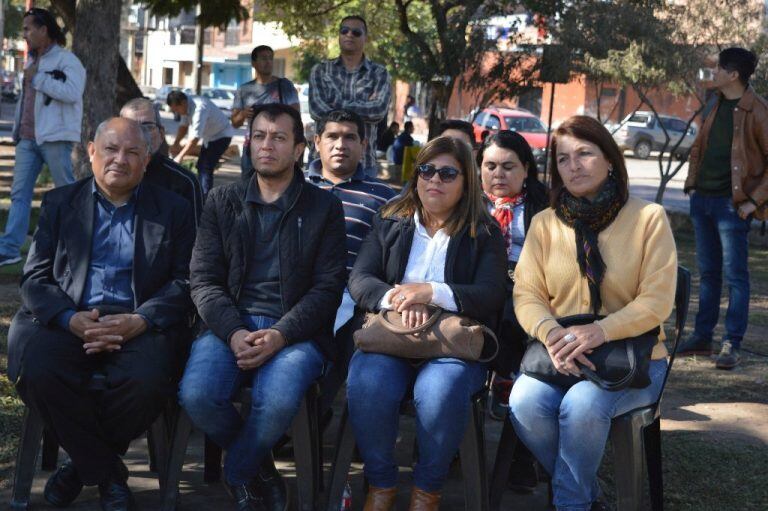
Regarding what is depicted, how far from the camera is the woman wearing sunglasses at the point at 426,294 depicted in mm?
4027

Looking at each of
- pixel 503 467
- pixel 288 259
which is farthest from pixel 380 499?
pixel 288 259

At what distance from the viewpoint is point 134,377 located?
412cm

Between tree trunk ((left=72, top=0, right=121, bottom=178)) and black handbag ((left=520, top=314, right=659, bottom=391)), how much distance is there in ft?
26.1

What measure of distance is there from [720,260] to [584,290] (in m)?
3.29

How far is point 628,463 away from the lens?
398 cm

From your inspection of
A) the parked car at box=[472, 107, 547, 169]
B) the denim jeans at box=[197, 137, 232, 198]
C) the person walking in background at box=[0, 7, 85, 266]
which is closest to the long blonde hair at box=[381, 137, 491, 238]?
the person walking in background at box=[0, 7, 85, 266]

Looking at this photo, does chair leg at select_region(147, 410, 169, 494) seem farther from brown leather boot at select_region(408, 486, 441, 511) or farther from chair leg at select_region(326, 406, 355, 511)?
brown leather boot at select_region(408, 486, 441, 511)

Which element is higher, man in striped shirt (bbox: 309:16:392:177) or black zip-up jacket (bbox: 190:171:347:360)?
man in striped shirt (bbox: 309:16:392:177)

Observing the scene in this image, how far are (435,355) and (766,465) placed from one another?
6.39 feet

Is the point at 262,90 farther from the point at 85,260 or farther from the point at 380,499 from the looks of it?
the point at 380,499

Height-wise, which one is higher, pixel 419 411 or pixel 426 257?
pixel 426 257

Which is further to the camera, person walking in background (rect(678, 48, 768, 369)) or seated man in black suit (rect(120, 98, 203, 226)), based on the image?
person walking in background (rect(678, 48, 768, 369))

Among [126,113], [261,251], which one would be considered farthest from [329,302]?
[126,113]

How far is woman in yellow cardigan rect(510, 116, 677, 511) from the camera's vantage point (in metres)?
3.96
